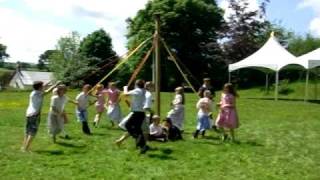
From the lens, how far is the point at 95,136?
15453 mm

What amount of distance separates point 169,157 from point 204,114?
11.3 ft

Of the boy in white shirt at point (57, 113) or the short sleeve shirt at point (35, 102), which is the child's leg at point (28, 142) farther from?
the boy in white shirt at point (57, 113)

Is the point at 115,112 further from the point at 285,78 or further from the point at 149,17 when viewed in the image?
the point at 149,17

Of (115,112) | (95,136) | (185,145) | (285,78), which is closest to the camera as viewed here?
(185,145)

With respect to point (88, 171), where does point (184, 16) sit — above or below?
above

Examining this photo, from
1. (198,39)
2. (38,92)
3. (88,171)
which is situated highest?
(198,39)

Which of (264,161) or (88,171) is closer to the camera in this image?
(88,171)

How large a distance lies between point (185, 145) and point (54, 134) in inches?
124

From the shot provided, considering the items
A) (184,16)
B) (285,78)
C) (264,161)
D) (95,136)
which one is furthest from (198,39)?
(264,161)

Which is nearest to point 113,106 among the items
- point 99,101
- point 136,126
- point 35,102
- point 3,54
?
point 99,101

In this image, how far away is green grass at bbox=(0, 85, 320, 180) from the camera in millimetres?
10664

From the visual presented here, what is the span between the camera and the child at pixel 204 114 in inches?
604

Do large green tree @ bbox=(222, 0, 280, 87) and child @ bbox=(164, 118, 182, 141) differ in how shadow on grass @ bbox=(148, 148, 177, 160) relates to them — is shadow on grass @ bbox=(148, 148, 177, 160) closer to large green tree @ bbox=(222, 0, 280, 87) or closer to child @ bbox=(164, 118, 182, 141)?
child @ bbox=(164, 118, 182, 141)

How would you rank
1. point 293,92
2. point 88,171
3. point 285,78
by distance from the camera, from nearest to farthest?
point 88,171 → point 293,92 → point 285,78
